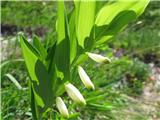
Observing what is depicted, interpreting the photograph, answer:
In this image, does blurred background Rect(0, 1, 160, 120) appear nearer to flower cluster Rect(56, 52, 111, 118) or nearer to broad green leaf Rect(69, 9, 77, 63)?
broad green leaf Rect(69, 9, 77, 63)

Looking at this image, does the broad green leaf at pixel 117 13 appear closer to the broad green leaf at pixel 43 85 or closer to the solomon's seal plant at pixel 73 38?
the solomon's seal plant at pixel 73 38

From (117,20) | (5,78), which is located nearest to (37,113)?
(117,20)

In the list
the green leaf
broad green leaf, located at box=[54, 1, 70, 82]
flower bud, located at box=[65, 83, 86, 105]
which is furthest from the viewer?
the green leaf

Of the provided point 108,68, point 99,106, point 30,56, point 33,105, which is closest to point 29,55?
point 30,56

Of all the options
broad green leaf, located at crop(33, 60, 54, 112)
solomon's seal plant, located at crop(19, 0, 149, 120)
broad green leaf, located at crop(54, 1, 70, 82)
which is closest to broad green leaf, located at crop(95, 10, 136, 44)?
solomon's seal plant, located at crop(19, 0, 149, 120)

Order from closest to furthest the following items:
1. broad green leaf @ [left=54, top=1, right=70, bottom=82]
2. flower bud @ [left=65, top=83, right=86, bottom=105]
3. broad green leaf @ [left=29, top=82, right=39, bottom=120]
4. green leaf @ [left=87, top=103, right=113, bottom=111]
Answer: flower bud @ [left=65, top=83, right=86, bottom=105], broad green leaf @ [left=54, top=1, right=70, bottom=82], broad green leaf @ [left=29, top=82, right=39, bottom=120], green leaf @ [left=87, top=103, right=113, bottom=111]

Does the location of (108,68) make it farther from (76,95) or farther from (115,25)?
(76,95)
